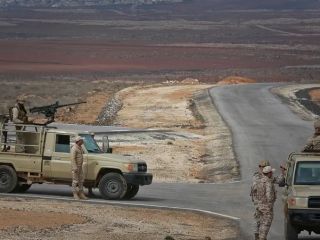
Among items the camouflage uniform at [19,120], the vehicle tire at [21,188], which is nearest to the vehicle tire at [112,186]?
the vehicle tire at [21,188]

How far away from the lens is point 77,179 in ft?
83.9

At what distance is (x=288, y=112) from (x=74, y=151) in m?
37.4

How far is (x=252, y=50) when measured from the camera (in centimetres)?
15262

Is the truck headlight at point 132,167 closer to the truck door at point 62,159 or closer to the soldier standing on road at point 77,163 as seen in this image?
the truck door at point 62,159

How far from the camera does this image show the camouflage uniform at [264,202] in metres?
18.6

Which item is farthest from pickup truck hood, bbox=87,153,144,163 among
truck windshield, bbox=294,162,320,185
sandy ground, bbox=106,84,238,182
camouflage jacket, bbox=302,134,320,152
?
sandy ground, bbox=106,84,238,182

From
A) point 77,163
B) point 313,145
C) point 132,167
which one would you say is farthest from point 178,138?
point 313,145

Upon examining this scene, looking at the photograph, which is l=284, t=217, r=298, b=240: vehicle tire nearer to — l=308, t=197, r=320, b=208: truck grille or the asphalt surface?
l=308, t=197, r=320, b=208: truck grille

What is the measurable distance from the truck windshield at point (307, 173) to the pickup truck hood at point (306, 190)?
0.29 metres

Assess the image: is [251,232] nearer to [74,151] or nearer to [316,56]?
[74,151]

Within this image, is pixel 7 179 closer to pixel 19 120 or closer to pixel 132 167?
pixel 19 120

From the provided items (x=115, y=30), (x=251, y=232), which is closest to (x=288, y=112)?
(x=251, y=232)

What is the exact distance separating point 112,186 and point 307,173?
7526 millimetres

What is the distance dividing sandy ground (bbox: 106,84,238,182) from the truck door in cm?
843
